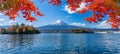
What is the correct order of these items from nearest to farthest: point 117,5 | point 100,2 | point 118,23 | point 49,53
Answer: point 117,5 → point 100,2 → point 118,23 → point 49,53

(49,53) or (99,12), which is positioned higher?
(99,12)

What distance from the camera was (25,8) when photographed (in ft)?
48.5

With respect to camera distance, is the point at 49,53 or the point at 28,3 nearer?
the point at 28,3

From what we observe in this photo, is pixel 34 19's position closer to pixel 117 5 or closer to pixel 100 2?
pixel 100 2

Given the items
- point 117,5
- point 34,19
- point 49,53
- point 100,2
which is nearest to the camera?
point 117,5

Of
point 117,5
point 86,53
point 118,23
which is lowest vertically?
point 86,53

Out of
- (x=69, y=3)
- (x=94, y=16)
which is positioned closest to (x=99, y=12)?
(x=94, y=16)

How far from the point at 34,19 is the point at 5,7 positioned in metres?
2.89

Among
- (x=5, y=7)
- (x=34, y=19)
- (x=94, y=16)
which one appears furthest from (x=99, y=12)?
(x=5, y=7)

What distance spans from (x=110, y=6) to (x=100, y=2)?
938mm

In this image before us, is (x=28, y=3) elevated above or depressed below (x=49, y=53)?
above

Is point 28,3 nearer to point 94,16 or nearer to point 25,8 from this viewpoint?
point 25,8

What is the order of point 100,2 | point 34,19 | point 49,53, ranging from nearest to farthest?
1. point 100,2
2. point 34,19
3. point 49,53

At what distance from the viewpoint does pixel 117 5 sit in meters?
11.7
